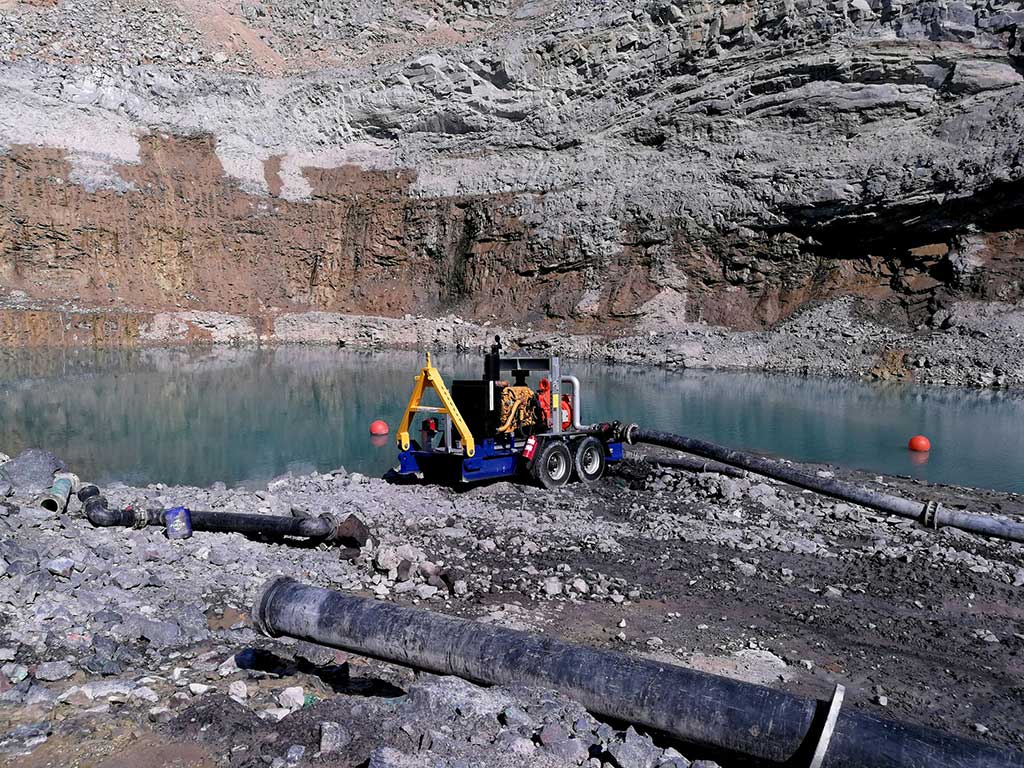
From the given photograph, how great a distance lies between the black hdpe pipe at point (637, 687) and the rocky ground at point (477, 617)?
0.59 feet

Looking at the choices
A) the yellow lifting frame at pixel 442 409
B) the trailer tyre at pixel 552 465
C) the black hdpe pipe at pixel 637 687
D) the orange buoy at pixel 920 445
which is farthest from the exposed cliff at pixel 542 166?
the black hdpe pipe at pixel 637 687

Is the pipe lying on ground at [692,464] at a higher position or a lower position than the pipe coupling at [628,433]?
lower

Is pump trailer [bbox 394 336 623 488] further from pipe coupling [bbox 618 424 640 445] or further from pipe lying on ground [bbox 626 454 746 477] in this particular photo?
pipe lying on ground [bbox 626 454 746 477]

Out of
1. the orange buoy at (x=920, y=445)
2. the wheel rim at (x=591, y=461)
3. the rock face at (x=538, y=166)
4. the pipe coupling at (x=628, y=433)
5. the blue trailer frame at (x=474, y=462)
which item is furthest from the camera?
the rock face at (x=538, y=166)

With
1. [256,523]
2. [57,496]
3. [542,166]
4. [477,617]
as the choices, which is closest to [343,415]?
[57,496]

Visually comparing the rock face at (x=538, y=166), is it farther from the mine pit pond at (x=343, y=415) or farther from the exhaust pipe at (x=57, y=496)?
the exhaust pipe at (x=57, y=496)

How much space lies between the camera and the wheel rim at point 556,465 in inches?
433

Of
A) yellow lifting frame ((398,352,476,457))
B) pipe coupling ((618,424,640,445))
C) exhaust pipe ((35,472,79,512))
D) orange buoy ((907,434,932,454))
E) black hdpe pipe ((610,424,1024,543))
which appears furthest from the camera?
orange buoy ((907,434,932,454))

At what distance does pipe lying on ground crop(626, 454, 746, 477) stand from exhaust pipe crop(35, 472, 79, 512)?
874cm

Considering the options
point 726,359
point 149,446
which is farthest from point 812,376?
point 149,446

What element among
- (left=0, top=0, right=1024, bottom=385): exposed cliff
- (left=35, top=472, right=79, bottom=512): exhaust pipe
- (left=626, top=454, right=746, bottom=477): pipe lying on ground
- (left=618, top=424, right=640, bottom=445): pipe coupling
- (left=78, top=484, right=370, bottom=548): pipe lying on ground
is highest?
(left=0, top=0, right=1024, bottom=385): exposed cliff

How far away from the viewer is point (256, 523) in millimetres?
7969

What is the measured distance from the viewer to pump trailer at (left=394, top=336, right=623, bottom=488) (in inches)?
413

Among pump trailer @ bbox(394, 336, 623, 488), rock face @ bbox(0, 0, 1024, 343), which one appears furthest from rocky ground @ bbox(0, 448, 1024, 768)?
rock face @ bbox(0, 0, 1024, 343)
